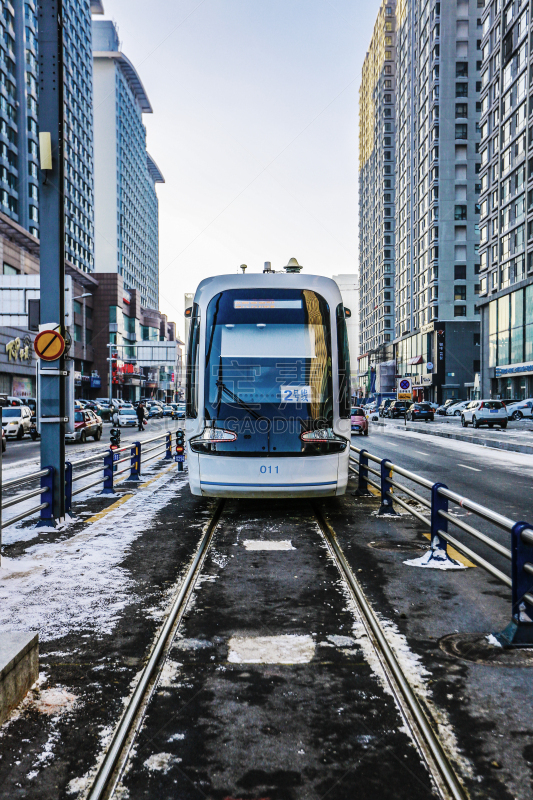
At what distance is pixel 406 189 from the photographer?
96000 millimetres

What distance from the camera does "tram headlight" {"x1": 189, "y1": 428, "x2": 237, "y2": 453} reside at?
8.64 m

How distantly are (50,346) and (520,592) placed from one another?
6379 mm

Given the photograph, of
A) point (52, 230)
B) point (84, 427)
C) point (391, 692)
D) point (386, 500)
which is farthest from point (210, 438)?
point (84, 427)

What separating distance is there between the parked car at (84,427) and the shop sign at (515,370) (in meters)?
39.2

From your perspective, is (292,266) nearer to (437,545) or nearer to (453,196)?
(437,545)

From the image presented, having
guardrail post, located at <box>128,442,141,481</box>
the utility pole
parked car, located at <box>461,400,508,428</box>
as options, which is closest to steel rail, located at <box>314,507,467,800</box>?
the utility pole

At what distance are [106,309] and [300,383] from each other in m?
87.3

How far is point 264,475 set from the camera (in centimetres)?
859

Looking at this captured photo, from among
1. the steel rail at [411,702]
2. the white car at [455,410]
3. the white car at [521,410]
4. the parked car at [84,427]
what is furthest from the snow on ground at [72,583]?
the white car at [455,410]

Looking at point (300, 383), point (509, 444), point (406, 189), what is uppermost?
point (406, 189)

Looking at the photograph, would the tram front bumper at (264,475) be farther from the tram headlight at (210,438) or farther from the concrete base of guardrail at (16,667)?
the concrete base of guardrail at (16,667)

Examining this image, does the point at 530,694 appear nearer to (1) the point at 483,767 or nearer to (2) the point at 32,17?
(1) the point at 483,767

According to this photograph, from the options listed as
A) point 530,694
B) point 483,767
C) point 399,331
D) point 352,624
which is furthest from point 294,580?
point 399,331

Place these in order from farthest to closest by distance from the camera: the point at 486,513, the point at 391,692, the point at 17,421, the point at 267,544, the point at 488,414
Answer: the point at 488,414 < the point at 17,421 < the point at 267,544 < the point at 486,513 < the point at 391,692
